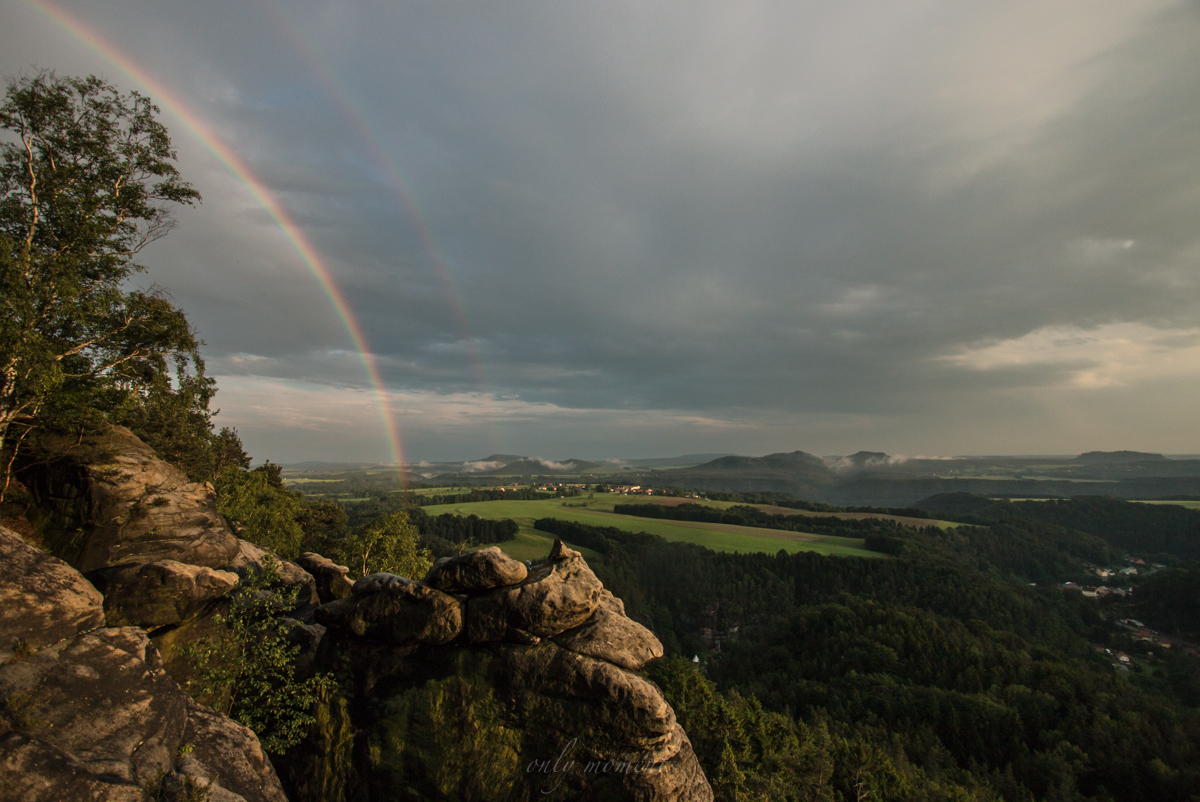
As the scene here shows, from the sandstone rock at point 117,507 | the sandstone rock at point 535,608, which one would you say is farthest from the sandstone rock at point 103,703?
the sandstone rock at point 535,608

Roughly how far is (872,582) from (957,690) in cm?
5604

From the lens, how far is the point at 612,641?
52.7 feet

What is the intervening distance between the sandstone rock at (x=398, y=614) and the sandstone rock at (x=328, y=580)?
601 cm

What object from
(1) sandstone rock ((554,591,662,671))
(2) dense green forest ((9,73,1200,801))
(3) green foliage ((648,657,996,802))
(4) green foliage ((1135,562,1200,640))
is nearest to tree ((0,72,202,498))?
(2) dense green forest ((9,73,1200,801))

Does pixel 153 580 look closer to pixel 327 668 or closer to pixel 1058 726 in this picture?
pixel 327 668

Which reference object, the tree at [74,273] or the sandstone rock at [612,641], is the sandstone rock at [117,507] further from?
the sandstone rock at [612,641]

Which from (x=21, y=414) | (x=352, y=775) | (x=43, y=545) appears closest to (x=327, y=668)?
(x=352, y=775)

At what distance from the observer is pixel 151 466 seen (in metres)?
21.4

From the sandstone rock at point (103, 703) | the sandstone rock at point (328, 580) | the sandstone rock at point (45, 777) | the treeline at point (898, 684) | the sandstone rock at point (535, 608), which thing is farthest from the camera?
the treeline at point (898, 684)

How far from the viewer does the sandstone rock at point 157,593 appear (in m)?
15.8

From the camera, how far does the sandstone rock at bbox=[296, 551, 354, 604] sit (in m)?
23.6

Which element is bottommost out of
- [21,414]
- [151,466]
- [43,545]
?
[43,545]

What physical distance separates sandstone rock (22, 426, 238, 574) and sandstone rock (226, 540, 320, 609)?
0.73 meters

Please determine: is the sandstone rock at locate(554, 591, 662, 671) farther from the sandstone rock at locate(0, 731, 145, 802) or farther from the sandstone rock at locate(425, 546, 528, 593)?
the sandstone rock at locate(0, 731, 145, 802)
